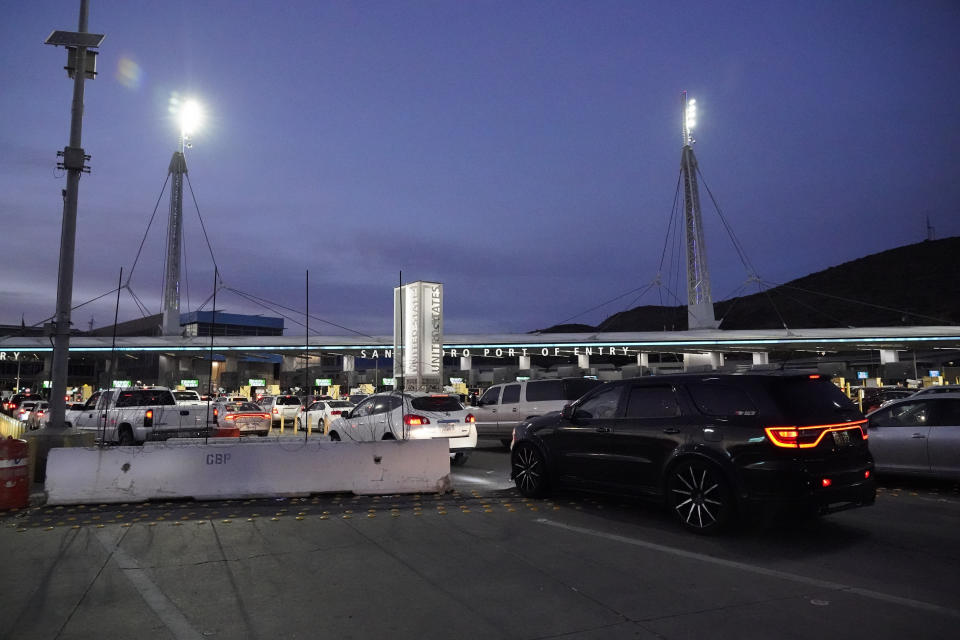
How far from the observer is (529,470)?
9836mm

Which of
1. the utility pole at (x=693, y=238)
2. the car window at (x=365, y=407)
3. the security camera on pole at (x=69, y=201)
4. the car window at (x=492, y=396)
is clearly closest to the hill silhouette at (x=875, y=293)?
the utility pole at (x=693, y=238)

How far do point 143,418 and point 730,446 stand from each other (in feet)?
50.4

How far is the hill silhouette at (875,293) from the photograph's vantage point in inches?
5571

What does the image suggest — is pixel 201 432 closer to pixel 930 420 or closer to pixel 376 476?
pixel 376 476

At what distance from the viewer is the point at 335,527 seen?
25.7 ft

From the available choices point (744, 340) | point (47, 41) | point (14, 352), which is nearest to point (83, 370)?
point (14, 352)

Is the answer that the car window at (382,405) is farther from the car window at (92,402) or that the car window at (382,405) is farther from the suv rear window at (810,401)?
the car window at (92,402)

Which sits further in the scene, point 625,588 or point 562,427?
point 562,427

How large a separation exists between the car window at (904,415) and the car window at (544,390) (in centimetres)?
686

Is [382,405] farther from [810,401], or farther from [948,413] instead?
[948,413]

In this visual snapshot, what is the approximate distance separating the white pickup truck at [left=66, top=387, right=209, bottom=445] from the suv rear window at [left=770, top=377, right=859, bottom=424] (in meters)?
14.1

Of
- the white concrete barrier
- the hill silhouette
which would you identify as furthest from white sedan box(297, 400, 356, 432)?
the hill silhouette

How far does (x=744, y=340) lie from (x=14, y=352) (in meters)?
79.6

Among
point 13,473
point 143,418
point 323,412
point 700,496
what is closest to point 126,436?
point 143,418
